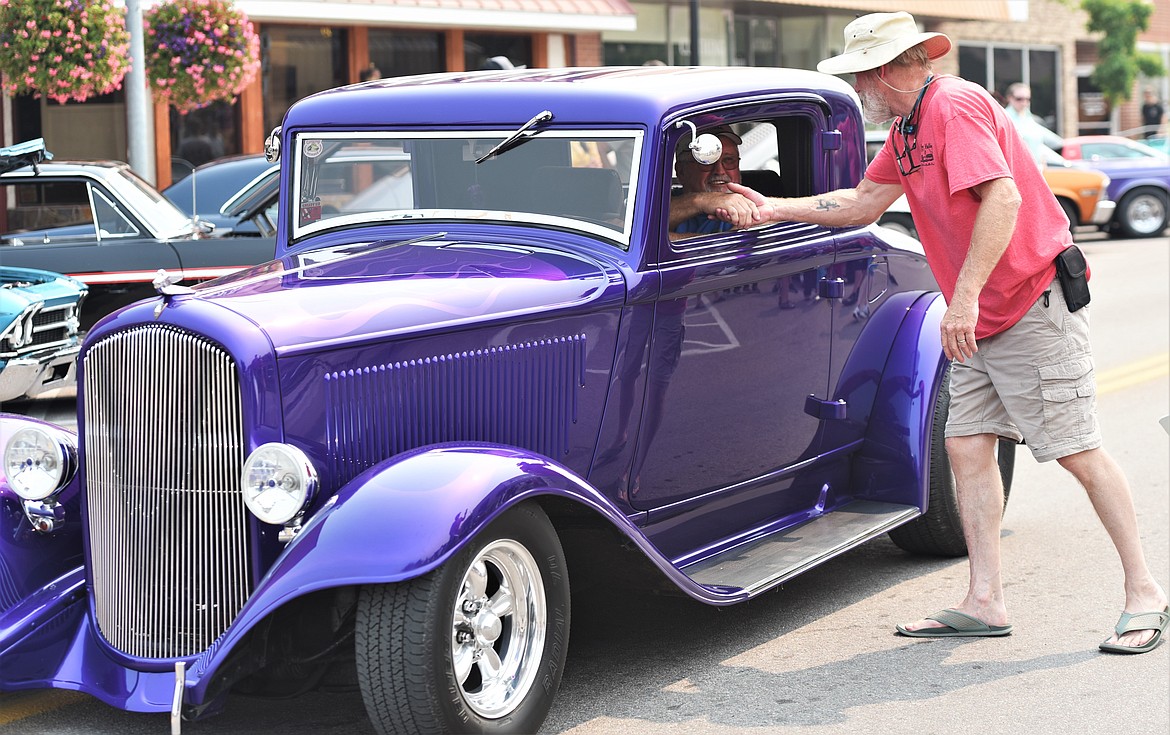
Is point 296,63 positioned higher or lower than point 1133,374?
higher

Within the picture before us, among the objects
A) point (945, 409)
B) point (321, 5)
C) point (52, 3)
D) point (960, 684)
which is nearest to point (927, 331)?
point (945, 409)

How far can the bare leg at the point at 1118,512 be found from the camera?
4633mm

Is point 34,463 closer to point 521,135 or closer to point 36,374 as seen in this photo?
point 521,135

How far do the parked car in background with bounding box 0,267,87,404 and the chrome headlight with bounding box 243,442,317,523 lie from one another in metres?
5.00

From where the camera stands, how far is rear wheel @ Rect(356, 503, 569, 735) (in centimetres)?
349

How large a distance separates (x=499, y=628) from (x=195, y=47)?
36.2 ft

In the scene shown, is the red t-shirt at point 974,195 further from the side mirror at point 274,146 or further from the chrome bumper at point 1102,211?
the chrome bumper at point 1102,211

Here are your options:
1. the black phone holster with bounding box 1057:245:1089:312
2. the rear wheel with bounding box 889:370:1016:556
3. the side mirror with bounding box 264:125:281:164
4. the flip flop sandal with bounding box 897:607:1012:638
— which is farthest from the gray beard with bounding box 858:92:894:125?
the side mirror with bounding box 264:125:281:164

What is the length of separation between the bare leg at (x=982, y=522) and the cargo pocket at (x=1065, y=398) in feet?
0.82

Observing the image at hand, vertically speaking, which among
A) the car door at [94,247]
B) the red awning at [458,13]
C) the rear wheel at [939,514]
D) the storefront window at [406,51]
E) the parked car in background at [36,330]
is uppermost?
the red awning at [458,13]

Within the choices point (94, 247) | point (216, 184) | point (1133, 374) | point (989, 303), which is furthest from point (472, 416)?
point (216, 184)

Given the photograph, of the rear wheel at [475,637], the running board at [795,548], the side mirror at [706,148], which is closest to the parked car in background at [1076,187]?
the running board at [795,548]

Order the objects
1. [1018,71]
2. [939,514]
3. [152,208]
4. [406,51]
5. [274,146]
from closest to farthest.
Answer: [274,146]
[939,514]
[152,208]
[406,51]
[1018,71]

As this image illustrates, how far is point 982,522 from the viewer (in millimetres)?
4773
